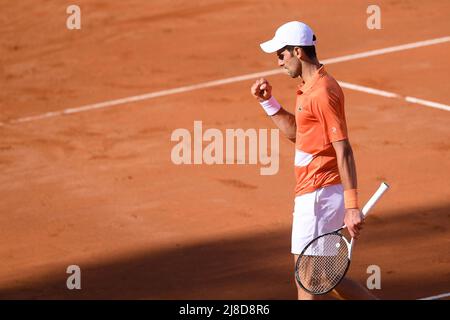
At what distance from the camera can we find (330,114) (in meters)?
7.59

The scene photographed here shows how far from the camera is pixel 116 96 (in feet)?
50.5

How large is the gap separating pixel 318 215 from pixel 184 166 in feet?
17.2

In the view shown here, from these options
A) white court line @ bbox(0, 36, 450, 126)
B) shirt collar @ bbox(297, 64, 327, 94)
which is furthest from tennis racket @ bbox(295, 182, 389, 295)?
white court line @ bbox(0, 36, 450, 126)

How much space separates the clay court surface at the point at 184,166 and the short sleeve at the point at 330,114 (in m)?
2.27

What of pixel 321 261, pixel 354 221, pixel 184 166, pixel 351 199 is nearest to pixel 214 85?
pixel 184 166

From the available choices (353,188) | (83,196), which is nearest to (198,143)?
(83,196)

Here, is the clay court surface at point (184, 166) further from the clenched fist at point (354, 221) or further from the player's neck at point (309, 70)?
the player's neck at point (309, 70)

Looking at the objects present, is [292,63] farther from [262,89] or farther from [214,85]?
[214,85]

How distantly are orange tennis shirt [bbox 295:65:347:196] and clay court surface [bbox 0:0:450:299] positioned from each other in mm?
1941

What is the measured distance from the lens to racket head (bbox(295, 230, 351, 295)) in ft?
25.1

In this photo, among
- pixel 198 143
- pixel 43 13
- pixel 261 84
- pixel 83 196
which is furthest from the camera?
pixel 43 13

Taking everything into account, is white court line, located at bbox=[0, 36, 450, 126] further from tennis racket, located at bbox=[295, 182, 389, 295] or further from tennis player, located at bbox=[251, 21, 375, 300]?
tennis racket, located at bbox=[295, 182, 389, 295]
